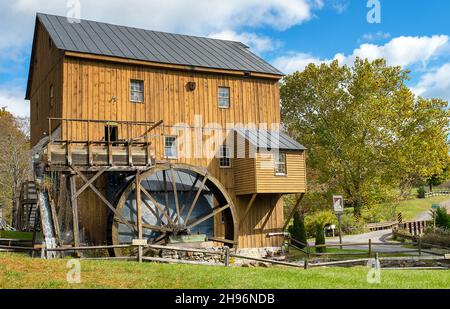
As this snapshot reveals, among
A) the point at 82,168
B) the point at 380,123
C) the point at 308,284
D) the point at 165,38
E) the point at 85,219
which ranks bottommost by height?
the point at 308,284

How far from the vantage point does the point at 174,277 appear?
1185 cm

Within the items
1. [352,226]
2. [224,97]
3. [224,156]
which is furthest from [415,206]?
[224,97]

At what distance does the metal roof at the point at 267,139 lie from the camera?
23281 millimetres

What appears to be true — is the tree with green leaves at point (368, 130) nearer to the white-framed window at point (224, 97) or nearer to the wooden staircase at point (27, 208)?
the white-framed window at point (224, 97)

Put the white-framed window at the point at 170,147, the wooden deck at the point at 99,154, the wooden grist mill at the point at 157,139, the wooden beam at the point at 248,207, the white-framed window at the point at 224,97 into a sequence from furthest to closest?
the white-framed window at the point at 224,97
the wooden beam at the point at 248,207
the white-framed window at the point at 170,147
the wooden grist mill at the point at 157,139
the wooden deck at the point at 99,154

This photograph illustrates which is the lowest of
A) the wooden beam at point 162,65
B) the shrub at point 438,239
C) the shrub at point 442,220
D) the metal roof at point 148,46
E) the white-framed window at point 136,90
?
the shrub at point 438,239

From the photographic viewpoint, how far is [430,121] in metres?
36.3

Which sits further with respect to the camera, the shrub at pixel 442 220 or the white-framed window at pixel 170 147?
the shrub at pixel 442 220

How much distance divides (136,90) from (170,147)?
2737 millimetres

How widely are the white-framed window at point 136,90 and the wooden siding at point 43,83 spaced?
2.82 m

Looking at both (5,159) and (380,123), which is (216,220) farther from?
(5,159)

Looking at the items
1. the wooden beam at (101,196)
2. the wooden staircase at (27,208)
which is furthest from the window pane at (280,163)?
the wooden staircase at (27,208)
